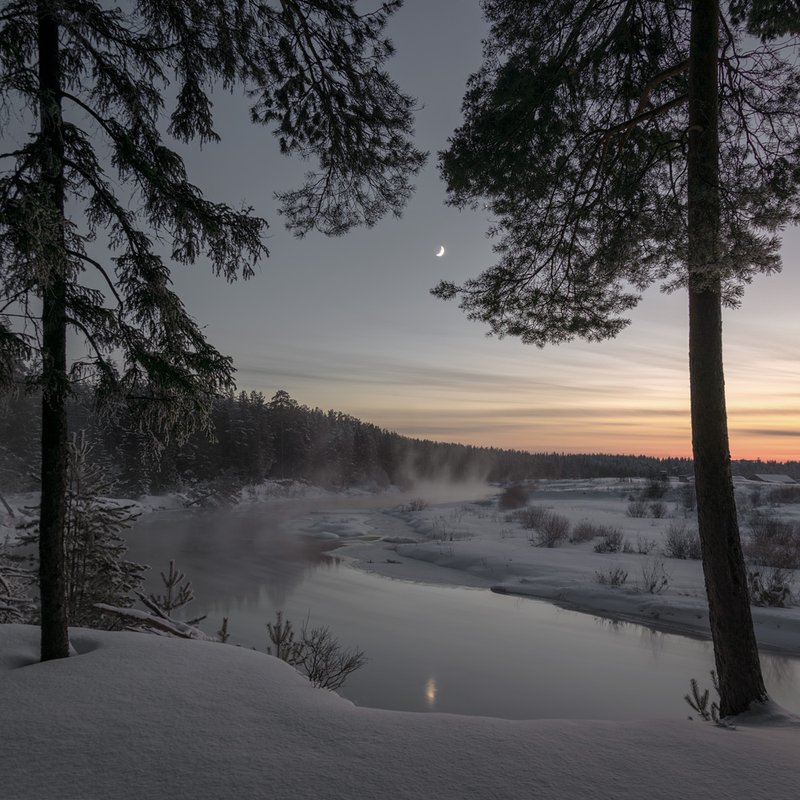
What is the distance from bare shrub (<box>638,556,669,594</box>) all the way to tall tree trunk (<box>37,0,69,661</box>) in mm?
14036

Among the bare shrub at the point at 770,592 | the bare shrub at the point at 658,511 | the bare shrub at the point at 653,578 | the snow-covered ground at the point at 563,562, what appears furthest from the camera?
the bare shrub at the point at 658,511

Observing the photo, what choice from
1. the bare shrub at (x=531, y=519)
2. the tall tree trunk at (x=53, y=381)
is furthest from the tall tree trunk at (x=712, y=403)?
the bare shrub at (x=531, y=519)

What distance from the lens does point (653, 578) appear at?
49.5 ft

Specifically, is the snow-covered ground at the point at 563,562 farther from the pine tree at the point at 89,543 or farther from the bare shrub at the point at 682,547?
the pine tree at the point at 89,543

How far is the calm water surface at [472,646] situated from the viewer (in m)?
8.37

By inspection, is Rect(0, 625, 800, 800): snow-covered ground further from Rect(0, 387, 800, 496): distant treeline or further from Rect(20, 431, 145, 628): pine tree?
Rect(0, 387, 800, 496): distant treeline

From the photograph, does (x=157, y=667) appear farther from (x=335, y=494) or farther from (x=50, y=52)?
(x=335, y=494)

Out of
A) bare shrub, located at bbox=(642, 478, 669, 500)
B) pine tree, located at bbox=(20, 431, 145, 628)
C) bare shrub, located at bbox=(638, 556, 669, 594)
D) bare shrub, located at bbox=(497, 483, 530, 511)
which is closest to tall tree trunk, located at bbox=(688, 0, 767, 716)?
pine tree, located at bbox=(20, 431, 145, 628)

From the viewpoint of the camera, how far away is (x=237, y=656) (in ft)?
14.5

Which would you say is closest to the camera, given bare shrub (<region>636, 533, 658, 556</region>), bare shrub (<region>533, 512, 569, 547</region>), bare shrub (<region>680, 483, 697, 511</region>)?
bare shrub (<region>636, 533, 658, 556</region>)

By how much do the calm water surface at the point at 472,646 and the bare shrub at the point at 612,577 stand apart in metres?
2.15

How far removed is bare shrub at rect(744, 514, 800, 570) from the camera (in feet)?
52.9

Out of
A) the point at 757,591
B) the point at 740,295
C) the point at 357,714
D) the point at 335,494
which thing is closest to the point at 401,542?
the point at 757,591

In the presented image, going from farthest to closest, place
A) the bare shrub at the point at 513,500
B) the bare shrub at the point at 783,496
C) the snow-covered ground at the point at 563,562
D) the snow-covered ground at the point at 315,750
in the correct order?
the bare shrub at the point at 513,500 → the bare shrub at the point at 783,496 → the snow-covered ground at the point at 563,562 → the snow-covered ground at the point at 315,750
